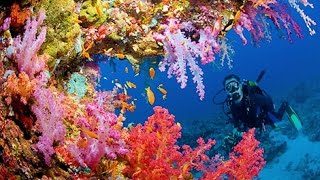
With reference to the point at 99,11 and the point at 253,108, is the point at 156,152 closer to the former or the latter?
the point at 99,11

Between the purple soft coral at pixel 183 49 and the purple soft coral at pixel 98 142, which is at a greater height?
the purple soft coral at pixel 183 49

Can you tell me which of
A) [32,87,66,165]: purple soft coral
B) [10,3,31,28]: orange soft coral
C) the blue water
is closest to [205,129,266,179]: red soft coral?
[32,87,66,165]: purple soft coral

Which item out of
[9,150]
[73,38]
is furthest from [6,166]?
[73,38]

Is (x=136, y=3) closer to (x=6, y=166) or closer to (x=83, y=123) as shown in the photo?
(x=83, y=123)

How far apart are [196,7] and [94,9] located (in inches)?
39.0

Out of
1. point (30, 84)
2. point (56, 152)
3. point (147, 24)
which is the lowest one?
point (56, 152)

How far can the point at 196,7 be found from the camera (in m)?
3.37

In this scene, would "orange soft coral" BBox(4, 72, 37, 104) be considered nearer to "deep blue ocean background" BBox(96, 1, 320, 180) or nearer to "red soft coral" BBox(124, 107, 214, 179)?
"red soft coral" BBox(124, 107, 214, 179)

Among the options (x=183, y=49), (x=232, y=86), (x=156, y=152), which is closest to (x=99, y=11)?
(x=183, y=49)

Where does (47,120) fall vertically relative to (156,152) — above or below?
below

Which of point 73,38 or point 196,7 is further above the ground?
point 196,7

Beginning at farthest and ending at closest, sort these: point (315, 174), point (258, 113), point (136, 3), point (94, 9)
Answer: point (315, 174) < point (258, 113) < point (136, 3) < point (94, 9)

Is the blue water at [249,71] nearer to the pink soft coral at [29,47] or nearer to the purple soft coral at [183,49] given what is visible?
the purple soft coral at [183,49]

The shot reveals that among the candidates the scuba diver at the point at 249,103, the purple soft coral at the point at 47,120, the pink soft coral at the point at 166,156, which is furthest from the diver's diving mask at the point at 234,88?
the purple soft coral at the point at 47,120
